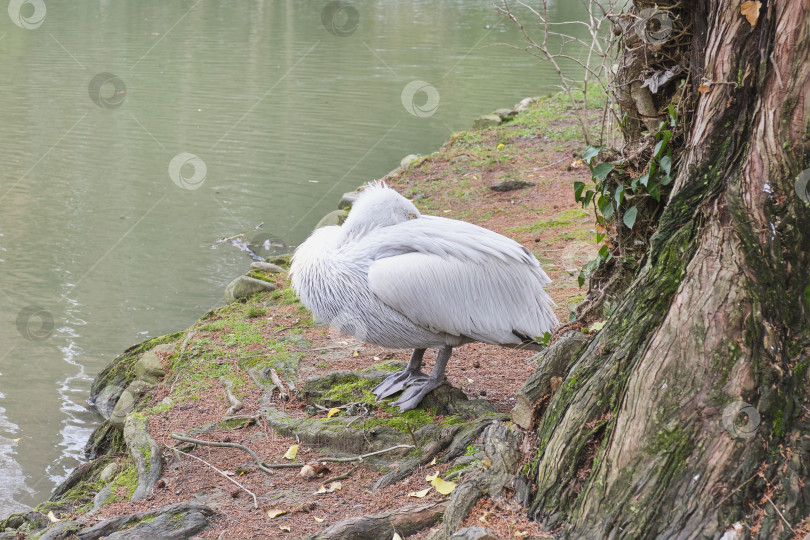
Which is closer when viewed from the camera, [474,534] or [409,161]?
[474,534]

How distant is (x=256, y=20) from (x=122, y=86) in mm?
10893

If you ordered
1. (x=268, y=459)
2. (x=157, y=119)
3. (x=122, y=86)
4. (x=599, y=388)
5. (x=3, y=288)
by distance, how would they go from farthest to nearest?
(x=122, y=86) → (x=157, y=119) → (x=3, y=288) → (x=268, y=459) → (x=599, y=388)

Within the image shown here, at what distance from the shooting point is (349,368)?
5910 mm

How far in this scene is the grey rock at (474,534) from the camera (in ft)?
8.64

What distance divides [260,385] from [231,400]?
0.94 feet

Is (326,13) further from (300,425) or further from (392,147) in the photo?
(300,425)

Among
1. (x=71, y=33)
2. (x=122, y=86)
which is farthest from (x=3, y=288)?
(x=71, y=33)

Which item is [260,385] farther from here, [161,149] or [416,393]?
[161,149]

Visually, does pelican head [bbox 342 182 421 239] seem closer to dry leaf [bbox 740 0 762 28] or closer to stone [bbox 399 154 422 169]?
dry leaf [bbox 740 0 762 28]

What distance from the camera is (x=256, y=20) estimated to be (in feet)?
88.8

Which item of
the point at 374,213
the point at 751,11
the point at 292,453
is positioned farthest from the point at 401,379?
the point at 751,11

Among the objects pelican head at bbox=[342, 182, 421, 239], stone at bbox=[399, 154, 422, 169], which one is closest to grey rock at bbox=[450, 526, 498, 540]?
pelican head at bbox=[342, 182, 421, 239]

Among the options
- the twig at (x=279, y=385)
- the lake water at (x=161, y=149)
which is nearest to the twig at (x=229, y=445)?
the twig at (x=279, y=385)

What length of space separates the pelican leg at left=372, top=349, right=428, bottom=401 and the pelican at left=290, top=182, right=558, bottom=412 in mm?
49
